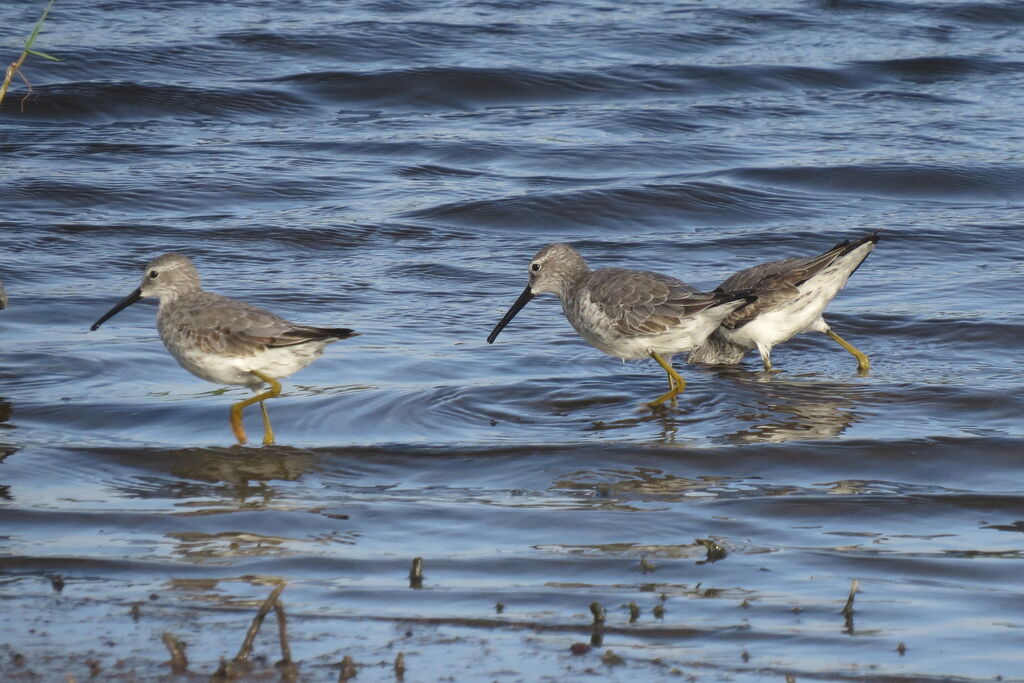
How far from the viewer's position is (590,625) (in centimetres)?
476

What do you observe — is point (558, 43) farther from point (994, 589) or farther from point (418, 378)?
point (994, 589)

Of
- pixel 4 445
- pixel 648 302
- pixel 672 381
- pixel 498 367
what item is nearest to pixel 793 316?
pixel 672 381

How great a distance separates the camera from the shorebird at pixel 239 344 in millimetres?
7551

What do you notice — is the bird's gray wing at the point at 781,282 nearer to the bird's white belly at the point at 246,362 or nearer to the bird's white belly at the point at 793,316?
the bird's white belly at the point at 793,316

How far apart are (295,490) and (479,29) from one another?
629 inches

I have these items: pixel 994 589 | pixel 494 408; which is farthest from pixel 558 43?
pixel 994 589

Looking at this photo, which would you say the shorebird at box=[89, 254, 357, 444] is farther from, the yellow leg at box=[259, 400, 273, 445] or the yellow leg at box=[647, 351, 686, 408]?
the yellow leg at box=[647, 351, 686, 408]

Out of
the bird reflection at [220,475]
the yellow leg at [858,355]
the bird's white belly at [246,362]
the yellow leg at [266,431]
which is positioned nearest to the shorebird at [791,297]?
the yellow leg at [858,355]

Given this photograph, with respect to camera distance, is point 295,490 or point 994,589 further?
point 295,490

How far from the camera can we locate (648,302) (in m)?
8.69

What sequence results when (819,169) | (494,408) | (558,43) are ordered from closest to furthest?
(494,408) < (819,169) < (558,43)

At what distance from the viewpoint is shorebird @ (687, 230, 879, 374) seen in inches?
368

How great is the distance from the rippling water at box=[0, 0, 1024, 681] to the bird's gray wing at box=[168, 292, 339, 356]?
1.76ft

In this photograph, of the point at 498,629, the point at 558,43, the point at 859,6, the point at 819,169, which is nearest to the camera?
the point at 498,629
